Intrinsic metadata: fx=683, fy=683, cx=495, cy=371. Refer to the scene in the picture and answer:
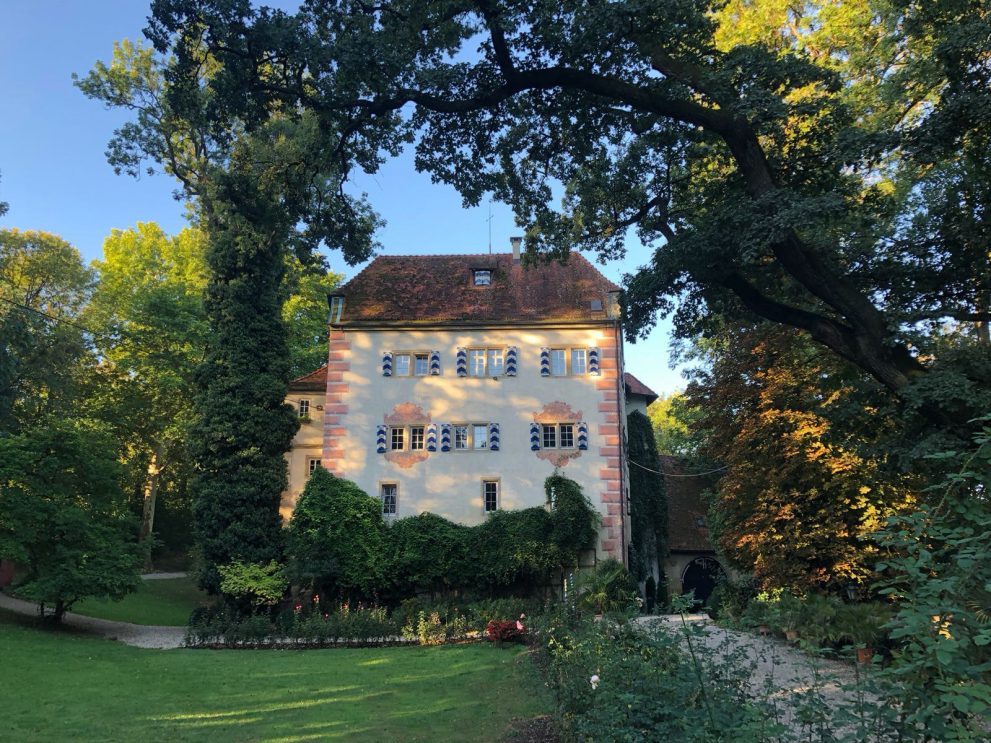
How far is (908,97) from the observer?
13.4m

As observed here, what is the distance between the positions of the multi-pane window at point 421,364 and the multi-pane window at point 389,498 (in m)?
4.11

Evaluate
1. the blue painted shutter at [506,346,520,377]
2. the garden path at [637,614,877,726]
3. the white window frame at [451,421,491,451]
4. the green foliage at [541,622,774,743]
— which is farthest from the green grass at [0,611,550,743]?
the blue painted shutter at [506,346,520,377]

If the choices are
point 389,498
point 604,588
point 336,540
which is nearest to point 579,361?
point 389,498

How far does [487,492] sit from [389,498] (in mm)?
3449

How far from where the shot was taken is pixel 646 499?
3053cm

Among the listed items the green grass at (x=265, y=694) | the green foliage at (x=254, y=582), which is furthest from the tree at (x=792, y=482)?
the green foliage at (x=254, y=582)

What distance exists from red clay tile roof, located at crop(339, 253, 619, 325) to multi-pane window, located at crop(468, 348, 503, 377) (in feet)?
3.77

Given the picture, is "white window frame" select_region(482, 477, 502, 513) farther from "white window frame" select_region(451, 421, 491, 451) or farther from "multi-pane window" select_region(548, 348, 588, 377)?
"multi-pane window" select_region(548, 348, 588, 377)

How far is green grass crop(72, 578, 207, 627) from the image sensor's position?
23.8m

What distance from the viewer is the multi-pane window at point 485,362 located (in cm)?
2489

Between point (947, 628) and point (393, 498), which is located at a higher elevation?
point (393, 498)

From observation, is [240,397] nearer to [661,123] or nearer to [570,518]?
[570,518]

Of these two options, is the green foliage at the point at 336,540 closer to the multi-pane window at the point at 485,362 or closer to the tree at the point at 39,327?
the multi-pane window at the point at 485,362

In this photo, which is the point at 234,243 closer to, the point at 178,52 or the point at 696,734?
the point at 178,52
